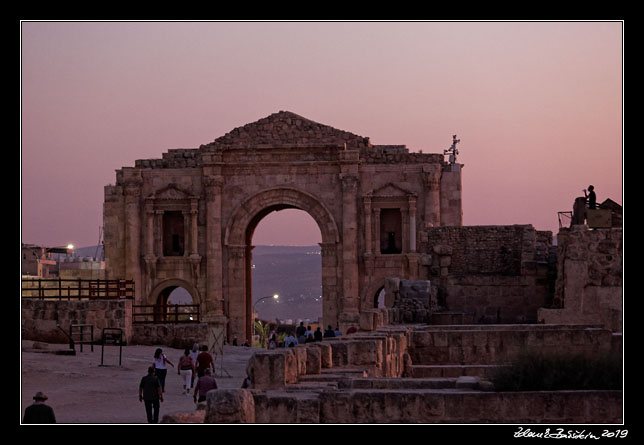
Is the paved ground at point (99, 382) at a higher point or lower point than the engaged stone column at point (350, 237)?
lower

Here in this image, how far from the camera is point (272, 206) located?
3941 centimetres

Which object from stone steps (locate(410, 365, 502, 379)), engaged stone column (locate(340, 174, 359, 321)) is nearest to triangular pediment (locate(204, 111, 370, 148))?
engaged stone column (locate(340, 174, 359, 321))

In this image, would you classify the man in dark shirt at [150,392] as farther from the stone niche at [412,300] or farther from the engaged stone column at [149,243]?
the engaged stone column at [149,243]

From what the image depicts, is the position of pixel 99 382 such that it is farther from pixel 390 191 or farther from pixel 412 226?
pixel 390 191

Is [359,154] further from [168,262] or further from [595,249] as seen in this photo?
[595,249]

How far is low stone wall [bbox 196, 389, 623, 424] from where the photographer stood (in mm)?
9102

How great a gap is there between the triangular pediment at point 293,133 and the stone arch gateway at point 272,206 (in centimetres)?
3

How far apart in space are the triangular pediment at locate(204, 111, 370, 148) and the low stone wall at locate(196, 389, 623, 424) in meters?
29.5

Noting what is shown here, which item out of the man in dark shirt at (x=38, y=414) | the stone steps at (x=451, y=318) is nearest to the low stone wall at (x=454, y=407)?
the man in dark shirt at (x=38, y=414)

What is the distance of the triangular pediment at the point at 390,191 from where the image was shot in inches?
1497

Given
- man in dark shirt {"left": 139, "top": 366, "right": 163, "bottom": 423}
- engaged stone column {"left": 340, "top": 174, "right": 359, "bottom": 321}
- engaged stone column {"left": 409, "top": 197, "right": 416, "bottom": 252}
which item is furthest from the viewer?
engaged stone column {"left": 409, "top": 197, "right": 416, "bottom": 252}

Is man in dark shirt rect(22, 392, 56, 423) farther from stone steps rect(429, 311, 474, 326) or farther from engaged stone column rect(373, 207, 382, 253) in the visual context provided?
engaged stone column rect(373, 207, 382, 253)

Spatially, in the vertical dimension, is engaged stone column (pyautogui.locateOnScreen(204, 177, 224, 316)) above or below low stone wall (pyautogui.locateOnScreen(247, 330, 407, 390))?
above

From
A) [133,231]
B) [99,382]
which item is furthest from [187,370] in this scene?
[133,231]
